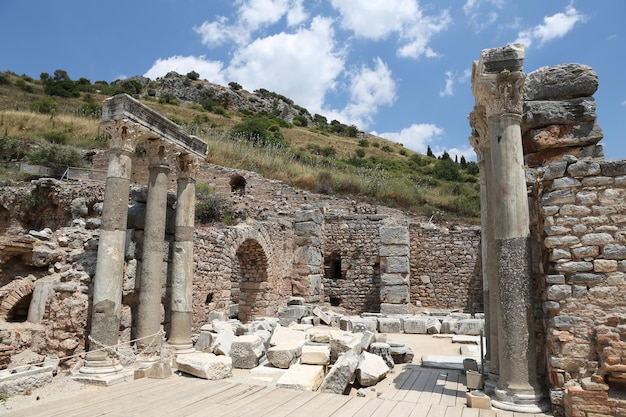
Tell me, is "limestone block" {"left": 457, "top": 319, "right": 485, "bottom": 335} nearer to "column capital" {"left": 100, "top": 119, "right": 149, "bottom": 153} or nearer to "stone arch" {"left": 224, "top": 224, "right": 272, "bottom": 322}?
"stone arch" {"left": 224, "top": 224, "right": 272, "bottom": 322}

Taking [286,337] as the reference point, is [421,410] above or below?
below

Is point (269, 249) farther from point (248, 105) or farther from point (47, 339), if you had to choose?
point (248, 105)

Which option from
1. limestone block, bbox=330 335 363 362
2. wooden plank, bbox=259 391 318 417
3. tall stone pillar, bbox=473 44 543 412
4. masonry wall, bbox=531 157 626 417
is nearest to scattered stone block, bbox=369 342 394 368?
limestone block, bbox=330 335 363 362

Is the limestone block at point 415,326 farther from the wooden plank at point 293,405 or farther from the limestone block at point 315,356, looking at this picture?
the wooden plank at point 293,405

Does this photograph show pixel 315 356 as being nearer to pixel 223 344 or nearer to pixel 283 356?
pixel 283 356

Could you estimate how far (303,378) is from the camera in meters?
6.64

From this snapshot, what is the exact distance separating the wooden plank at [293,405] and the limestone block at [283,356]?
62.4 inches

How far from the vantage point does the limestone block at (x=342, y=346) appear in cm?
775

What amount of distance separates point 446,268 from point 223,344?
12.6m

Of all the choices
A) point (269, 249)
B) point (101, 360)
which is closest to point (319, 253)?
point (269, 249)

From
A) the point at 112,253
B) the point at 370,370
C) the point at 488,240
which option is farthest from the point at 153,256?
the point at 488,240

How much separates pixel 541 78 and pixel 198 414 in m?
6.78

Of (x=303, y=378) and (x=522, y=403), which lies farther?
(x=303, y=378)

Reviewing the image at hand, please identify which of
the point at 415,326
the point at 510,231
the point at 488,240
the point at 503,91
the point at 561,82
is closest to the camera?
the point at 510,231
